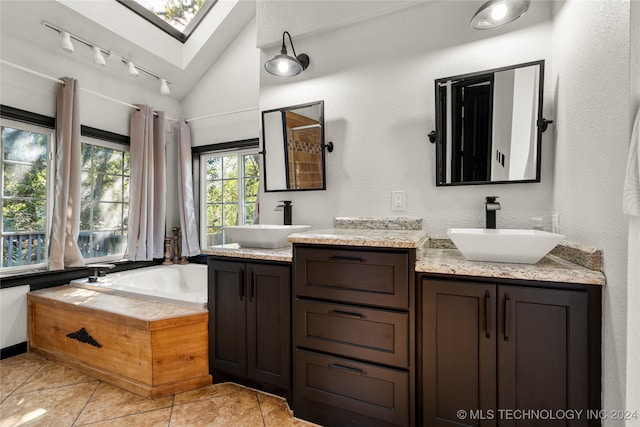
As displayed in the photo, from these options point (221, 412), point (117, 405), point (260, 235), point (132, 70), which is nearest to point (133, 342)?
point (117, 405)

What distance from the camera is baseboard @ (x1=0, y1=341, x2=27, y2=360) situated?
2291 millimetres

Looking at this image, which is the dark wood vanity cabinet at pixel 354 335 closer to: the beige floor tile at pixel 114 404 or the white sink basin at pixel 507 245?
the white sink basin at pixel 507 245

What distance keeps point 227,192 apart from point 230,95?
108 cm

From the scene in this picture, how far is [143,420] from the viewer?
64.1 inches

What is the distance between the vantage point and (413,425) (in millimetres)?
1381

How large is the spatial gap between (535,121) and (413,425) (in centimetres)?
168

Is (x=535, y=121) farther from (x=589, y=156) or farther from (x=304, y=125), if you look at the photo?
(x=304, y=125)

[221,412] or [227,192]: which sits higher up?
[227,192]

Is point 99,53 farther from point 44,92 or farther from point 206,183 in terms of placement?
point 206,183

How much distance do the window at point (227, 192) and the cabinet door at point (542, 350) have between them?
2.46 metres

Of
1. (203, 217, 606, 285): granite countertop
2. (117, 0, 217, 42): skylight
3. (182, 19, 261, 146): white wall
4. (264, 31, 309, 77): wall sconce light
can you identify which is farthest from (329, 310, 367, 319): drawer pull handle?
(117, 0, 217, 42): skylight

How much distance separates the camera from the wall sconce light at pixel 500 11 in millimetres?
1455

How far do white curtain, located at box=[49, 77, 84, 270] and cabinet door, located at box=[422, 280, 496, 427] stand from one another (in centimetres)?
289

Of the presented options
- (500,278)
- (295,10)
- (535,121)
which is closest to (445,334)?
(500,278)
